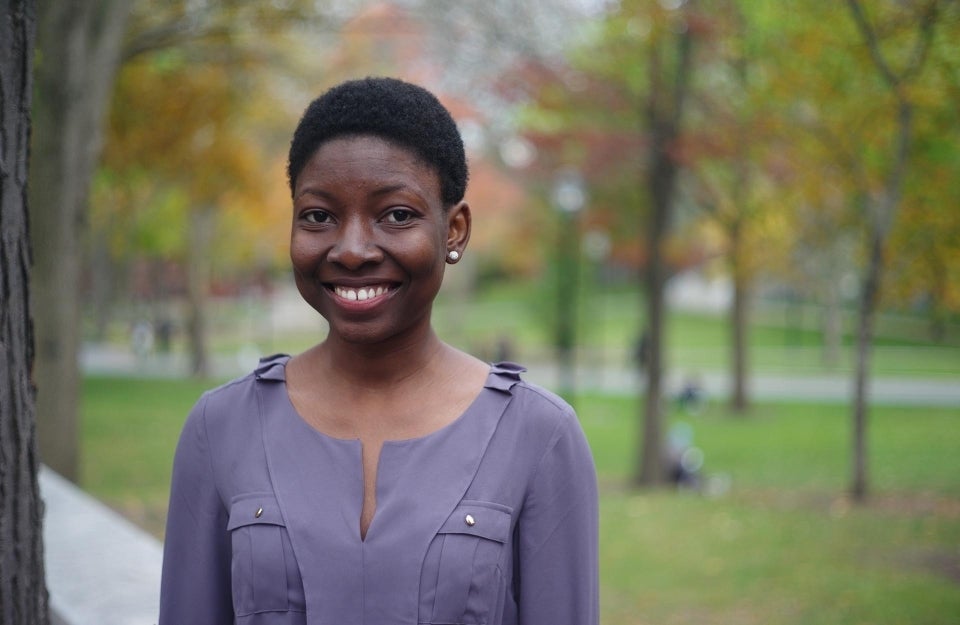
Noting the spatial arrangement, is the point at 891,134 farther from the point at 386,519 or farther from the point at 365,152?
the point at 386,519

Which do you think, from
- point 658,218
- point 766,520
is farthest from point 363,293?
point 658,218

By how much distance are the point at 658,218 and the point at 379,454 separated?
1245cm

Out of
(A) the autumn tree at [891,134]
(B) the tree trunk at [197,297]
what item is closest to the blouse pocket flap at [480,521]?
(A) the autumn tree at [891,134]

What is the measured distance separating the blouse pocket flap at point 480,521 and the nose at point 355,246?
1.74 ft

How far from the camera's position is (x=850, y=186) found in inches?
543

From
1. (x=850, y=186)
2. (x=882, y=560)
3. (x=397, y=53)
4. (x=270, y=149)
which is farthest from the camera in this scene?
(x=270, y=149)

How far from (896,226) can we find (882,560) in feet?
21.9

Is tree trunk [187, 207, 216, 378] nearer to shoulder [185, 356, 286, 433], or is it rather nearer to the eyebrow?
shoulder [185, 356, 286, 433]

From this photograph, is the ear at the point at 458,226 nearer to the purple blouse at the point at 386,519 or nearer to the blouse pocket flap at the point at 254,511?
the purple blouse at the point at 386,519

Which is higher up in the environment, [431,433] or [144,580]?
[431,433]

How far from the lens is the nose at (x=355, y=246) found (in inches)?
80.8

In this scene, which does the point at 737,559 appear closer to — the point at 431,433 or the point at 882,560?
the point at 882,560

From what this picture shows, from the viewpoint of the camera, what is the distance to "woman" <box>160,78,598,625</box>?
1.98 meters

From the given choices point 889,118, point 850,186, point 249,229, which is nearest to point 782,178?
point 850,186
